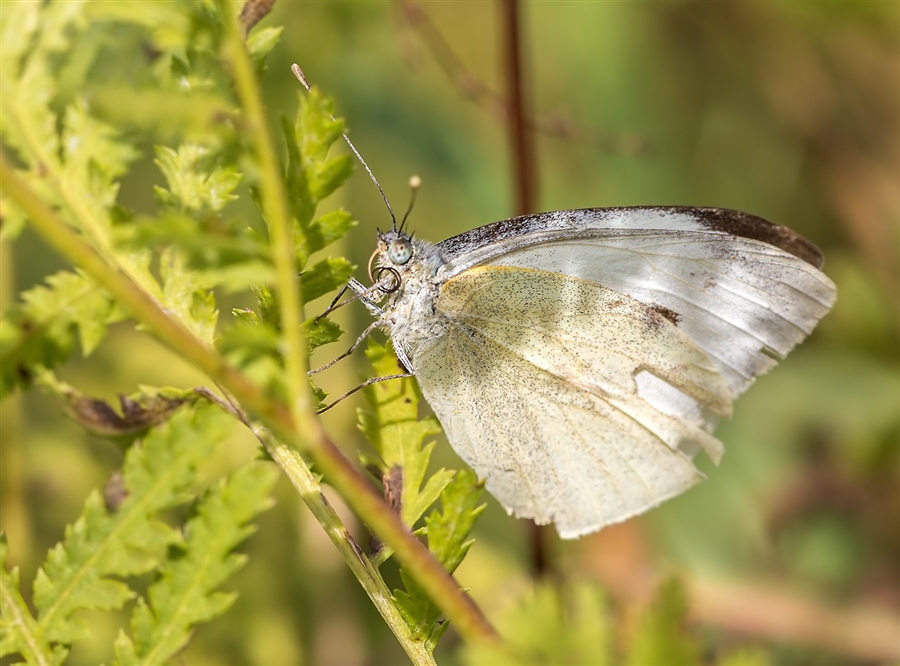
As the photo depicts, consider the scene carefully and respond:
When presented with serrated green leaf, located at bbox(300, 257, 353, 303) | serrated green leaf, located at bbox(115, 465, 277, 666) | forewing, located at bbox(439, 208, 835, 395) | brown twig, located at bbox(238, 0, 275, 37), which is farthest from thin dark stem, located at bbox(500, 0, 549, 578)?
serrated green leaf, located at bbox(115, 465, 277, 666)

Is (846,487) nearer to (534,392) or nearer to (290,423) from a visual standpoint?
(534,392)

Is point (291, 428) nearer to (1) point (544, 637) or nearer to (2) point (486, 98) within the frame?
(1) point (544, 637)

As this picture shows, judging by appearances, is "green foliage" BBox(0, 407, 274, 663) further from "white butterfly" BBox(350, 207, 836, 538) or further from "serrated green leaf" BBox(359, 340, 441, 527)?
"white butterfly" BBox(350, 207, 836, 538)

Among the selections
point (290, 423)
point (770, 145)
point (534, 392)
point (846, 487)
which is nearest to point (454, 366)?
point (534, 392)

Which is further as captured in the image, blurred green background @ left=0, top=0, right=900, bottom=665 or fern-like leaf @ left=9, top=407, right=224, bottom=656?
blurred green background @ left=0, top=0, right=900, bottom=665

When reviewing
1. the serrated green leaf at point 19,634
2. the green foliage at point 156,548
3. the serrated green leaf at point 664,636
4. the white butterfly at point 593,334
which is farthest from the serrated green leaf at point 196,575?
the white butterfly at point 593,334

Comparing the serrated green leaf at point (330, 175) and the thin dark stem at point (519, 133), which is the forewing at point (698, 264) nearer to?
the thin dark stem at point (519, 133)
